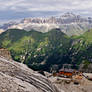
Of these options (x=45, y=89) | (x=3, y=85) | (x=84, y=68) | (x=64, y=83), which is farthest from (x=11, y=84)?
(x=84, y=68)

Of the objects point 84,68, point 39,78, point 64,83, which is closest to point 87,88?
point 64,83

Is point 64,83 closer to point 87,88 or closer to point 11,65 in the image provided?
point 87,88

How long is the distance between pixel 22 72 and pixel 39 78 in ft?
5.10

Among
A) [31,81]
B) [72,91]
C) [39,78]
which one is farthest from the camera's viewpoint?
[72,91]

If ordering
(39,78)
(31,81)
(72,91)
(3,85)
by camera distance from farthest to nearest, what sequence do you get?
(72,91), (39,78), (31,81), (3,85)

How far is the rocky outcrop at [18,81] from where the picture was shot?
1132 centimetres

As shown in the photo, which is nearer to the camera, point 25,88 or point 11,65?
point 25,88

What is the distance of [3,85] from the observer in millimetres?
11086

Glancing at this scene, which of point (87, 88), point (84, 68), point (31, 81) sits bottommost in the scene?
point (84, 68)

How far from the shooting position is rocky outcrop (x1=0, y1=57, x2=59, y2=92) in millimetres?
11320

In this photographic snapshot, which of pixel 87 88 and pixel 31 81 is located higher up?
pixel 31 81

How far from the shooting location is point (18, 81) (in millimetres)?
12039

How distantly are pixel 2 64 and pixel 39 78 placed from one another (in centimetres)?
304

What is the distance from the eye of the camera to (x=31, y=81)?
1316 cm
